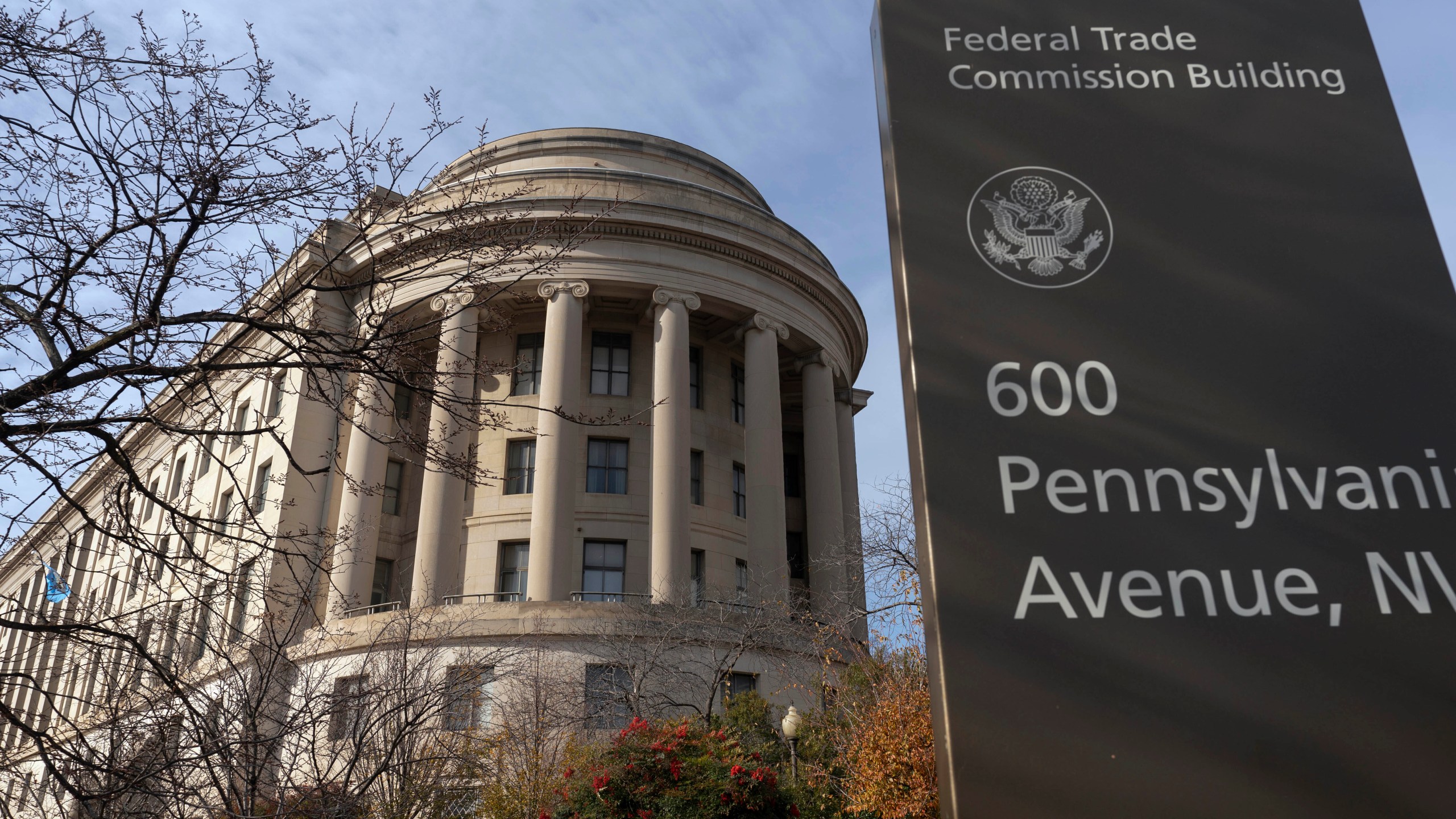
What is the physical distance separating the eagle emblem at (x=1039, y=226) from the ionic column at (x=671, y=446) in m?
24.9

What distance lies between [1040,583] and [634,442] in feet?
107

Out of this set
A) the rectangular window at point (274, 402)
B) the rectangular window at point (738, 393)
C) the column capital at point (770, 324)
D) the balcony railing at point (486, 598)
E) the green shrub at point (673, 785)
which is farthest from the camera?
the rectangular window at point (738, 393)

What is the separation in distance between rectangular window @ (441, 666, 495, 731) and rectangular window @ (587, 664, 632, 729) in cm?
259

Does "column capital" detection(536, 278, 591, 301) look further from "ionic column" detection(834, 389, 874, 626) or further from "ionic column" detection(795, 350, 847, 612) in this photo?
"ionic column" detection(834, 389, 874, 626)

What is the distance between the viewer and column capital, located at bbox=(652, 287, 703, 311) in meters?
34.3

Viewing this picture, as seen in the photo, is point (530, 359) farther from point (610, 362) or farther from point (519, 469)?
point (519, 469)

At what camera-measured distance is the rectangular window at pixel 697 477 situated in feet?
A: 117

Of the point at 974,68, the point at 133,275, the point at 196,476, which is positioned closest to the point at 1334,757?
the point at 974,68

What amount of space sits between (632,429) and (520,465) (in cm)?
425

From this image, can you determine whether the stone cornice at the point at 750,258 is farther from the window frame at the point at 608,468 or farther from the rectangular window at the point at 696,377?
the window frame at the point at 608,468

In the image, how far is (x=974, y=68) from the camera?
Result: 4.05 metres

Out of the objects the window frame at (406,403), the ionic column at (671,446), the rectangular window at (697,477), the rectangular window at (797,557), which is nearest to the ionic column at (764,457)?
the rectangular window at (697,477)

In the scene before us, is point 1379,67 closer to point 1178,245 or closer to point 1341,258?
point 1341,258

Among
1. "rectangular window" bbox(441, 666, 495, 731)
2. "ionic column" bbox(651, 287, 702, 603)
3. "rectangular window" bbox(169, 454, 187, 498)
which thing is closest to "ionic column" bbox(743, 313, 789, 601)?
"ionic column" bbox(651, 287, 702, 603)
